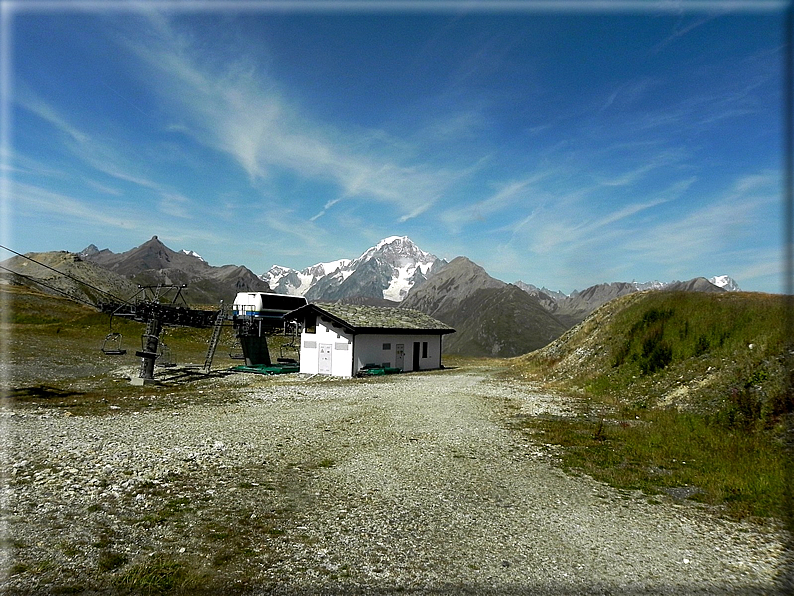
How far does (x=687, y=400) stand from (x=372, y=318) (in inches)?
1071

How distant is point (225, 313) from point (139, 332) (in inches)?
1829

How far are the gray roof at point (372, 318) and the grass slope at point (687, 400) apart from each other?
12986 mm

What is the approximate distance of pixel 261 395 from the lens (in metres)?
28.0

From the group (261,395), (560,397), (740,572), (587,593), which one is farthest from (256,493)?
(560,397)

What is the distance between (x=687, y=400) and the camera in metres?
22.7

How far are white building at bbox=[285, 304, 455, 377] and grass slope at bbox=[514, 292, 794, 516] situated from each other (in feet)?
41.4

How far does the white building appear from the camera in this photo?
40094 millimetres

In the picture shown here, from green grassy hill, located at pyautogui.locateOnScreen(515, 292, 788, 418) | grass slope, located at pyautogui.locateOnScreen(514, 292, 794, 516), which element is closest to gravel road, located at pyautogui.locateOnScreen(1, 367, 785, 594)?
grass slope, located at pyautogui.locateOnScreen(514, 292, 794, 516)

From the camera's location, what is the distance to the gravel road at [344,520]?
7.63m

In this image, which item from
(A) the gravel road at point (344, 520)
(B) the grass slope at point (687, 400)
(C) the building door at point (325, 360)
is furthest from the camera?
(C) the building door at point (325, 360)

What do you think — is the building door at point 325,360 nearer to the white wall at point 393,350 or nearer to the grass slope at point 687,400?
the white wall at point 393,350

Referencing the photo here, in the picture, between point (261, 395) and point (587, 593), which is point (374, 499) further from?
point (261, 395)

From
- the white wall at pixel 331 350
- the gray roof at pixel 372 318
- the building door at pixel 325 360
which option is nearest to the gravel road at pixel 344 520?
the white wall at pixel 331 350

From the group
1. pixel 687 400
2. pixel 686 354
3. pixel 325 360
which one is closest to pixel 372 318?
pixel 325 360
